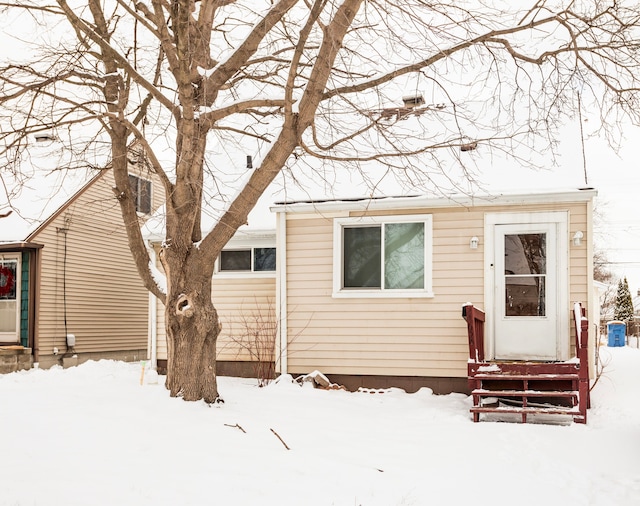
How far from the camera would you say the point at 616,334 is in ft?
87.5

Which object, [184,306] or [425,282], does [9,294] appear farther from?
[425,282]

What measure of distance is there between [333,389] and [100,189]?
928 cm

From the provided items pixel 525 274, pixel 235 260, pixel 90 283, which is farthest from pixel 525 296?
pixel 90 283

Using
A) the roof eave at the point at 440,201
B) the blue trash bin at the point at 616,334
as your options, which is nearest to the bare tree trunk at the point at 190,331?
the roof eave at the point at 440,201

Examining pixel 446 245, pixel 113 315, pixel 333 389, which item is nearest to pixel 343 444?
pixel 333 389

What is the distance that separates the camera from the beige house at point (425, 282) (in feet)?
31.6

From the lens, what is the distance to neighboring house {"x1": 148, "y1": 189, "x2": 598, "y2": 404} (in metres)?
9.63

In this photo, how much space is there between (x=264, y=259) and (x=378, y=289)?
2.41m

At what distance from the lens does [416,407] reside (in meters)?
9.16

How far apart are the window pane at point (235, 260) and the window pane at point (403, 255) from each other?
2.80 meters

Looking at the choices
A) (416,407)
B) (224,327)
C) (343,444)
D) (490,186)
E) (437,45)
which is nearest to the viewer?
(343,444)

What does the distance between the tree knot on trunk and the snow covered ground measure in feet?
3.39

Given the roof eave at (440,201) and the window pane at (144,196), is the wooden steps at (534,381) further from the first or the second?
the window pane at (144,196)

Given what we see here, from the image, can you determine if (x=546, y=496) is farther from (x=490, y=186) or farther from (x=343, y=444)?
(x=490, y=186)
